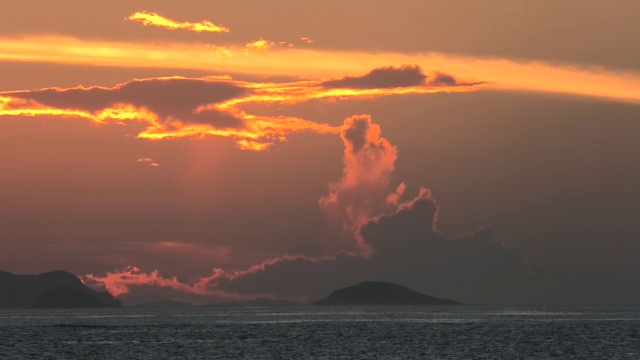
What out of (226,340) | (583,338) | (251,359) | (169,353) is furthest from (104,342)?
(583,338)

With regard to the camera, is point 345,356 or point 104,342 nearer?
point 345,356

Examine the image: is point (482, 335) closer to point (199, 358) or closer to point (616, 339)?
point (616, 339)

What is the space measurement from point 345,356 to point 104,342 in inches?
1997

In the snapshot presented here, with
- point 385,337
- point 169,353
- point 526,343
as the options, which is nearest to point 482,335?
point 385,337

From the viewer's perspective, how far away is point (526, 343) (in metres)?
162

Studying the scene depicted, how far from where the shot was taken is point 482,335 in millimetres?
193125

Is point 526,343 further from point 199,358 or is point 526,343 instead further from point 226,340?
point 199,358

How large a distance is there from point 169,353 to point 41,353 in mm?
16827

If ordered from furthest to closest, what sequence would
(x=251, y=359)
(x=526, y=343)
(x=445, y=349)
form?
1. (x=526, y=343)
2. (x=445, y=349)
3. (x=251, y=359)

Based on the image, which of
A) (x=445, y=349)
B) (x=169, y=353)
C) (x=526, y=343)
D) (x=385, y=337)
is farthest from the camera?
(x=385, y=337)

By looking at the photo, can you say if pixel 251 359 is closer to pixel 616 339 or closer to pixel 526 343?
pixel 526 343

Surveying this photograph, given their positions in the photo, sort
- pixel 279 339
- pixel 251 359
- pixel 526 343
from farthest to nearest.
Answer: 1. pixel 279 339
2. pixel 526 343
3. pixel 251 359

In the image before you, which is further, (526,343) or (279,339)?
(279,339)

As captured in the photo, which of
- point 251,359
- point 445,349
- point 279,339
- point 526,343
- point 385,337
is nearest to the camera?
point 251,359
